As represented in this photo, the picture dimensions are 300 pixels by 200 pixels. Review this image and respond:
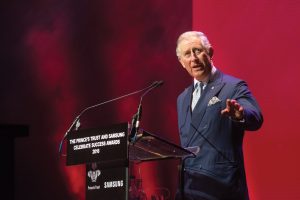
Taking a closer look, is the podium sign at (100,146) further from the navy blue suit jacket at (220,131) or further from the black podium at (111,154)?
the navy blue suit jacket at (220,131)

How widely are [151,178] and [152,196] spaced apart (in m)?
0.15

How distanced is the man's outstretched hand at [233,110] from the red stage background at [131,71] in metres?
1.08

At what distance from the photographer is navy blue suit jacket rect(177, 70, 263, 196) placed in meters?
2.76

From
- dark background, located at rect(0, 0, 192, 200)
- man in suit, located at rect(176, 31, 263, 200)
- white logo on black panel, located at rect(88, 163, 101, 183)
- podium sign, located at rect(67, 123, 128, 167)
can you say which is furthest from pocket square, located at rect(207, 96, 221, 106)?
dark background, located at rect(0, 0, 192, 200)

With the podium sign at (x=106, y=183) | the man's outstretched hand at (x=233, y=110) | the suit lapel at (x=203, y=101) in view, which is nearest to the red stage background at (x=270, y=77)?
the suit lapel at (x=203, y=101)

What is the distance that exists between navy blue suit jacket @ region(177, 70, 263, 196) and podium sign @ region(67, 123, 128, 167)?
17.6 inches

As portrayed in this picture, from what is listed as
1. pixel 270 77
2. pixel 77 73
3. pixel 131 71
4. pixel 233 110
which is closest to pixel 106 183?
pixel 233 110

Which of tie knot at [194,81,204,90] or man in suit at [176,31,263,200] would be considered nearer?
man in suit at [176,31,263,200]

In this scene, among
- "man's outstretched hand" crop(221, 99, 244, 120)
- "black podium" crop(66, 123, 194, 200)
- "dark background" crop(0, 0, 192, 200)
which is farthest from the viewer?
"dark background" crop(0, 0, 192, 200)

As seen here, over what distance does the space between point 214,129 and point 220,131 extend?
0.03 metres

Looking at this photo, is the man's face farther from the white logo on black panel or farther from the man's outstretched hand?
the white logo on black panel

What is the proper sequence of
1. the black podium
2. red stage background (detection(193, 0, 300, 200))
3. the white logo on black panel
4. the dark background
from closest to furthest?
the black podium
the white logo on black panel
red stage background (detection(193, 0, 300, 200))
the dark background

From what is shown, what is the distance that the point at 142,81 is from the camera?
472cm

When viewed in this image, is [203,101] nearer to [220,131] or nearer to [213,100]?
[213,100]
